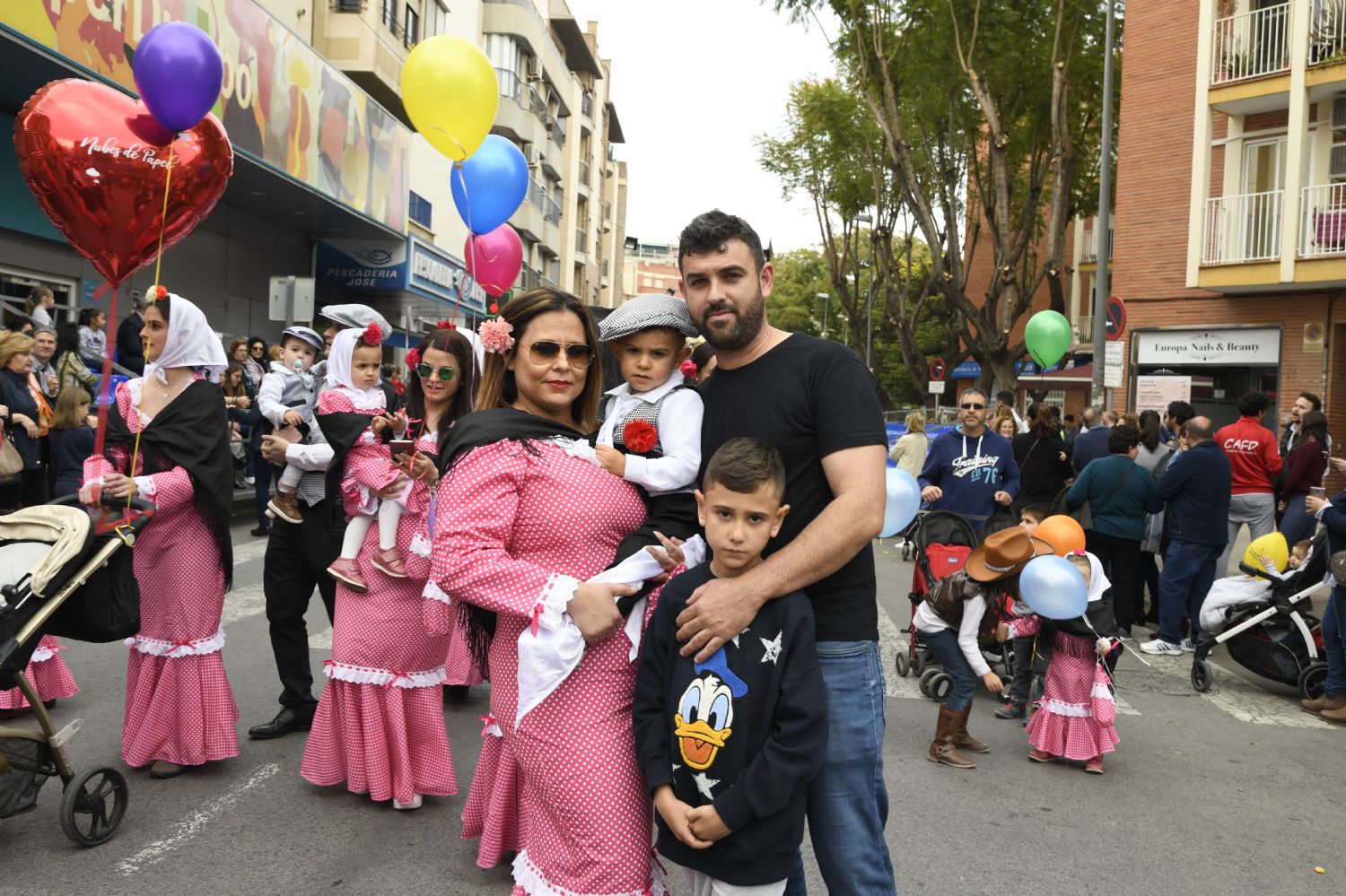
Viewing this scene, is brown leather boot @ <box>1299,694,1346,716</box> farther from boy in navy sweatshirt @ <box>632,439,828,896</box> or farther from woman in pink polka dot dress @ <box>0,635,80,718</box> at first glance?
woman in pink polka dot dress @ <box>0,635,80,718</box>

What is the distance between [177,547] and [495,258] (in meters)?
3.04

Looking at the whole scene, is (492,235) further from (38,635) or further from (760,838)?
(760,838)

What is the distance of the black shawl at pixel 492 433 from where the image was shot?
2852 millimetres

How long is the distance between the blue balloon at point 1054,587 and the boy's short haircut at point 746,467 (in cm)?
362

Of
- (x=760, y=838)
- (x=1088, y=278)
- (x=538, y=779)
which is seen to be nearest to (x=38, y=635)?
(x=538, y=779)

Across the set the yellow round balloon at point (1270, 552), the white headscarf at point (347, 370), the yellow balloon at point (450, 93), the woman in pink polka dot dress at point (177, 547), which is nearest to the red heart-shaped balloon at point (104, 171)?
the woman in pink polka dot dress at point (177, 547)

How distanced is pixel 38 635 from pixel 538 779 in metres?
2.51

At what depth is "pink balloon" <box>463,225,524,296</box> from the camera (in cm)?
707

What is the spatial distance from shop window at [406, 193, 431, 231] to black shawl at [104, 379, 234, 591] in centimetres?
2330

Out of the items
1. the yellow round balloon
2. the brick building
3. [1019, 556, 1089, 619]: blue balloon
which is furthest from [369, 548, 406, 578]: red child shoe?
the brick building

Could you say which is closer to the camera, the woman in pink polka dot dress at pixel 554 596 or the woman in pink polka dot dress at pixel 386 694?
the woman in pink polka dot dress at pixel 554 596

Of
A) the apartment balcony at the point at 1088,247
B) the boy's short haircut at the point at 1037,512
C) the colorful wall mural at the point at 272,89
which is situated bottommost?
the boy's short haircut at the point at 1037,512

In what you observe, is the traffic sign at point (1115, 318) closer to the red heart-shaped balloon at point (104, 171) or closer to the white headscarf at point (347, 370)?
the white headscarf at point (347, 370)

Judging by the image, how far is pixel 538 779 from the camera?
2.76m
